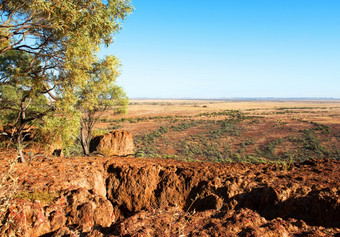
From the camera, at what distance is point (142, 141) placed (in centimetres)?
3167

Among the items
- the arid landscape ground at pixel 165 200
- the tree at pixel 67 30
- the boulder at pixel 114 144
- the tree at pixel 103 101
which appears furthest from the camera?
the boulder at pixel 114 144

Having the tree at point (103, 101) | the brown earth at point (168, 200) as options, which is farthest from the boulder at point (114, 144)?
the brown earth at point (168, 200)

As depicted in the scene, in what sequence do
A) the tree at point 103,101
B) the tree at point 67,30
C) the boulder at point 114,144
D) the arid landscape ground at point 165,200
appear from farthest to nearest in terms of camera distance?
1. the boulder at point 114,144
2. the tree at point 103,101
3. the tree at point 67,30
4. the arid landscape ground at point 165,200

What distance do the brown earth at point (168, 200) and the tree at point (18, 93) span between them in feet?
5.41

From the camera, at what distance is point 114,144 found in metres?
15.4

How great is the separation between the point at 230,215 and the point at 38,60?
8.92 meters

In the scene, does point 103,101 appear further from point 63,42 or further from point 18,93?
point 63,42

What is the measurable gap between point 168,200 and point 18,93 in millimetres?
13330

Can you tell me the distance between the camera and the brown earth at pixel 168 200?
3.66 m

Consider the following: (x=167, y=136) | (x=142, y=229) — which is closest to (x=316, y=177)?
(x=142, y=229)

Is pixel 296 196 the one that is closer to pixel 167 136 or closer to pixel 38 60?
pixel 38 60

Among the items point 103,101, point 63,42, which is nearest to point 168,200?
point 63,42

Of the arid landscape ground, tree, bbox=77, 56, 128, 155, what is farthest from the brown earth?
tree, bbox=77, 56, 128, 155

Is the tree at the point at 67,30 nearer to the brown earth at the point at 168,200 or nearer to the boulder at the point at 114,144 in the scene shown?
the brown earth at the point at 168,200
